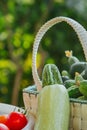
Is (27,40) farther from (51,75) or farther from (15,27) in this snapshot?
(51,75)

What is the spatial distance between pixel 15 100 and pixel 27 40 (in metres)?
0.52

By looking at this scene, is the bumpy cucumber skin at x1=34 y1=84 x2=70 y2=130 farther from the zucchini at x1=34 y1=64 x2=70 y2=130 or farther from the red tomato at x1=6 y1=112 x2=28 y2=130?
the red tomato at x1=6 y1=112 x2=28 y2=130

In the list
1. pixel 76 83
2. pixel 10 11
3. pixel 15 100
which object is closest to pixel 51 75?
pixel 76 83

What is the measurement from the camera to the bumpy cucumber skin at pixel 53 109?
3.46 feet

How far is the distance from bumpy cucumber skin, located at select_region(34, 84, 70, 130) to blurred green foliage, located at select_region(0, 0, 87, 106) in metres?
2.21

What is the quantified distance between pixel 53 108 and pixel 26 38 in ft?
8.11

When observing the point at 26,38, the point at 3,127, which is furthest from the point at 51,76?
the point at 26,38

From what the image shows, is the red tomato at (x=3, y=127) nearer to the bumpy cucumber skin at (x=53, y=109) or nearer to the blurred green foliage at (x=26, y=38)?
the bumpy cucumber skin at (x=53, y=109)

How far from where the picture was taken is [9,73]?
3473 millimetres

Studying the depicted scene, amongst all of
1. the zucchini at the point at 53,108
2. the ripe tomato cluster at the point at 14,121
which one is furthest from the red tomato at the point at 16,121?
the zucchini at the point at 53,108

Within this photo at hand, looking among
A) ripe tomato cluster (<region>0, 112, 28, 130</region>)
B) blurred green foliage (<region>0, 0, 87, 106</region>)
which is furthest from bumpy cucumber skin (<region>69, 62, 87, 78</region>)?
blurred green foliage (<region>0, 0, 87, 106</region>)

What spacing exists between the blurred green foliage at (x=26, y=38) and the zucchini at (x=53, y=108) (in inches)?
86.8

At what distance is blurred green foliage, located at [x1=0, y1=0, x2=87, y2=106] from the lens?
3357 millimetres

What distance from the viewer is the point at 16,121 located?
1.17m
